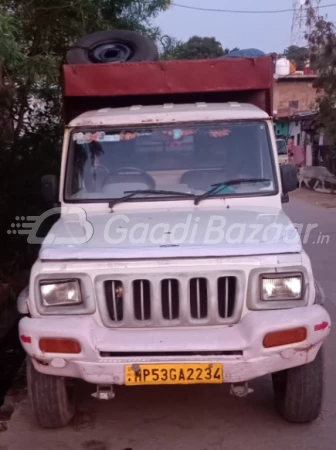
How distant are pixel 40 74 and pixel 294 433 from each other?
474 centimetres

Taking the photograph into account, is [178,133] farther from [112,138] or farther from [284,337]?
[284,337]

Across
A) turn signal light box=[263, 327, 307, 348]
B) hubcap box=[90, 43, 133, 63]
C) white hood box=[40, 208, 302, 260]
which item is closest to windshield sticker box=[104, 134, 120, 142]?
white hood box=[40, 208, 302, 260]

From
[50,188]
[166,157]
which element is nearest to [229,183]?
[166,157]

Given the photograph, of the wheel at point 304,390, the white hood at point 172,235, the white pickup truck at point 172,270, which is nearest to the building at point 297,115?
the white pickup truck at point 172,270

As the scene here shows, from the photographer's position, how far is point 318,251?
11.1 meters

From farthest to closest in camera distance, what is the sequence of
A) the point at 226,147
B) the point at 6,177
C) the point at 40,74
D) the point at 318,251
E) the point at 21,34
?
the point at 318,251 < the point at 6,177 < the point at 21,34 < the point at 40,74 < the point at 226,147

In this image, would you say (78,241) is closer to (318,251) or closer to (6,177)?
(6,177)

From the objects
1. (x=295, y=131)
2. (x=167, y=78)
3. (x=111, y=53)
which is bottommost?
(x=295, y=131)

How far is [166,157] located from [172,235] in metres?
1.07

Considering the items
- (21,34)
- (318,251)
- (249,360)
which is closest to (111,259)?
(249,360)

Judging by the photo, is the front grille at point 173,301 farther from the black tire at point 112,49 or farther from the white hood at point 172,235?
the black tire at point 112,49

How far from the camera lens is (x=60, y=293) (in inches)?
161

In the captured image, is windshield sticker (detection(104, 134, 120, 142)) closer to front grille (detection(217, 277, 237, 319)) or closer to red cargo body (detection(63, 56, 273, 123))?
red cargo body (detection(63, 56, 273, 123))

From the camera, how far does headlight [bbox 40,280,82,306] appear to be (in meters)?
4.07
